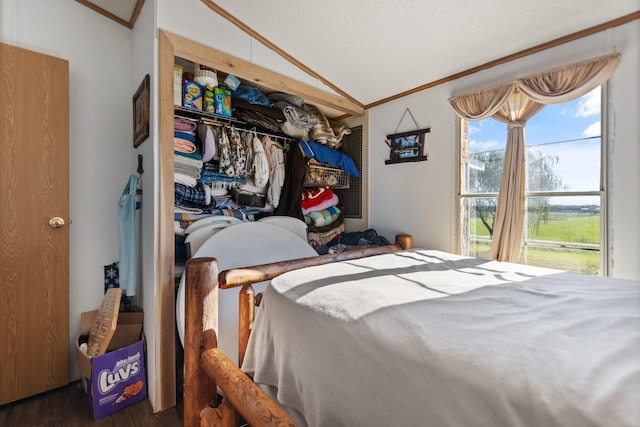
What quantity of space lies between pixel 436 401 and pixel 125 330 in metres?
1.81

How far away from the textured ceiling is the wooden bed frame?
1469mm

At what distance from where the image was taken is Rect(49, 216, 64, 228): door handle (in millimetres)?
1646

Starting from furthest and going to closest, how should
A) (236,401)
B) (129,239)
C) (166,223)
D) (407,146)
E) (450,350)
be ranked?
(407,146) < (129,239) < (166,223) < (236,401) < (450,350)

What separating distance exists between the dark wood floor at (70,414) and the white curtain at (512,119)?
7.05 ft

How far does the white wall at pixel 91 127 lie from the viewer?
1.78 metres

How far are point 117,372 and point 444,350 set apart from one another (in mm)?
1787

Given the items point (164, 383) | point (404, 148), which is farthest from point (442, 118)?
point (164, 383)

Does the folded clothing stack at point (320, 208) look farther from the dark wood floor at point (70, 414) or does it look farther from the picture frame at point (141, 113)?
the dark wood floor at point (70, 414)

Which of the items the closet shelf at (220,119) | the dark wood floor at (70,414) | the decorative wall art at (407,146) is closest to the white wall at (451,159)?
the decorative wall art at (407,146)

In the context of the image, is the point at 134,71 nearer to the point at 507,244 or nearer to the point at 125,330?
the point at 125,330

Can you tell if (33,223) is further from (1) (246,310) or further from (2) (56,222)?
(1) (246,310)

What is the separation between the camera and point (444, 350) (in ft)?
1.85

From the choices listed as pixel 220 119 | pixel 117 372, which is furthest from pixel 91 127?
pixel 117 372

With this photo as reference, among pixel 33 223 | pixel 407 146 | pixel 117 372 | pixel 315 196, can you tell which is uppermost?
pixel 407 146
